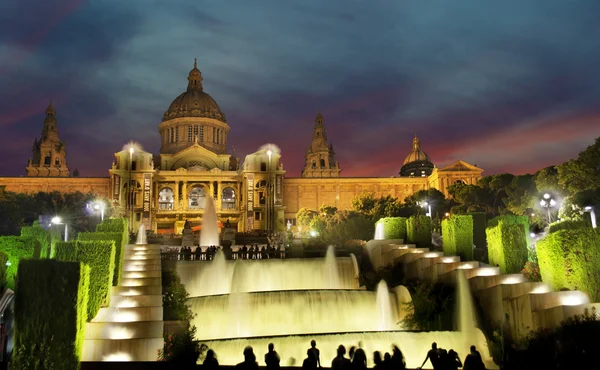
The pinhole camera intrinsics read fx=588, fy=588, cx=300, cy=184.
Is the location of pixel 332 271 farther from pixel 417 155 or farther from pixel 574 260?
pixel 417 155

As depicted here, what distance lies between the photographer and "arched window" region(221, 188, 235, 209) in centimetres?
8219

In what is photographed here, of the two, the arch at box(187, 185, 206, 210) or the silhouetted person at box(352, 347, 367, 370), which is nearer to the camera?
the silhouetted person at box(352, 347, 367, 370)

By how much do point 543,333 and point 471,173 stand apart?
2892 inches

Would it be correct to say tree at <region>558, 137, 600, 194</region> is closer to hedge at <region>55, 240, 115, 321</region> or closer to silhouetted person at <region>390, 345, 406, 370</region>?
hedge at <region>55, 240, 115, 321</region>

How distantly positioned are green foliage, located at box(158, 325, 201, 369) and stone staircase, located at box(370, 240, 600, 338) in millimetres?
10373

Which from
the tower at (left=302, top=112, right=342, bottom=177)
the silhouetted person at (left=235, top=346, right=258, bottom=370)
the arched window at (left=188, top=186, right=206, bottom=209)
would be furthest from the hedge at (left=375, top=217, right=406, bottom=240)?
the tower at (left=302, top=112, right=342, bottom=177)

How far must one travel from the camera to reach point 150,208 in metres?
74.6

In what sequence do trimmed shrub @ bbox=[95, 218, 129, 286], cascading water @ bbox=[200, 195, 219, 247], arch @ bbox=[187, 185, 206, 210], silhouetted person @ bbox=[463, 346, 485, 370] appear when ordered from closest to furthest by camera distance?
1. silhouetted person @ bbox=[463, 346, 485, 370]
2. trimmed shrub @ bbox=[95, 218, 129, 286]
3. cascading water @ bbox=[200, 195, 219, 247]
4. arch @ bbox=[187, 185, 206, 210]

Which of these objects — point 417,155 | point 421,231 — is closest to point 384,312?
point 421,231

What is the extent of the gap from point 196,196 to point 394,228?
51537mm

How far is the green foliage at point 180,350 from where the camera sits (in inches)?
530

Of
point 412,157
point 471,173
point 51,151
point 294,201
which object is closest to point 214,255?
point 294,201

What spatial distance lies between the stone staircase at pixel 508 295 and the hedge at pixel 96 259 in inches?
521

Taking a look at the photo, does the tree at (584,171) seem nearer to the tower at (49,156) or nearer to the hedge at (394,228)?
the hedge at (394,228)
